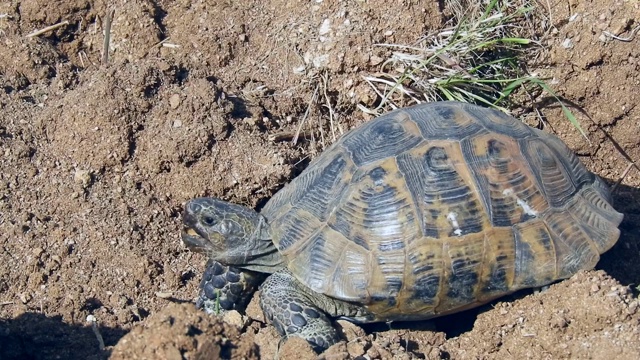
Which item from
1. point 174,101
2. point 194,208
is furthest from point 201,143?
point 194,208

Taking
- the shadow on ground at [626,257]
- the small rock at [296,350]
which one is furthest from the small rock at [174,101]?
the shadow on ground at [626,257]

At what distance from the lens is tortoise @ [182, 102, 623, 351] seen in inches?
163

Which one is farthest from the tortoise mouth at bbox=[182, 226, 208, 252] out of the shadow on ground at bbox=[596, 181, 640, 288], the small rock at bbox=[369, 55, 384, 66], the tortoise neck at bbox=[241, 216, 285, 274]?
the shadow on ground at bbox=[596, 181, 640, 288]

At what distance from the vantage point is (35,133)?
5.05 metres

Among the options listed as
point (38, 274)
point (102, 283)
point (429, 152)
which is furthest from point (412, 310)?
point (38, 274)

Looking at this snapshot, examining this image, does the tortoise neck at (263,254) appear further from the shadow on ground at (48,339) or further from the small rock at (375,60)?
the small rock at (375,60)

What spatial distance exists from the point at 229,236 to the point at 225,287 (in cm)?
32

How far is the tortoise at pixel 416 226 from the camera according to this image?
4.15 m

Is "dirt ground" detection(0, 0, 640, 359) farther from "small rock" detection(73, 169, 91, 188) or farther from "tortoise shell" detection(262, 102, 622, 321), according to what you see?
"tortoise shell" detection(262, 102, 622, 321)

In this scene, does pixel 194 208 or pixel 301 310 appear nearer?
pixel 301 310

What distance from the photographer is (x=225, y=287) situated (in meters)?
4.64

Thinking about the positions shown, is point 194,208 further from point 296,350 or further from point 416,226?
point 416,226

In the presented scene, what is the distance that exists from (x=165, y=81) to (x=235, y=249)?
4.49ft

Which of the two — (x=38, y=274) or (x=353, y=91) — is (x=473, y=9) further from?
(x=38, y=274)
